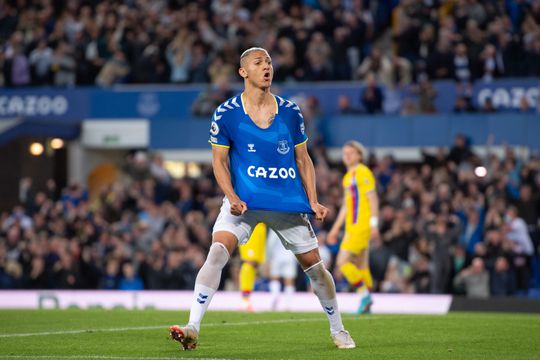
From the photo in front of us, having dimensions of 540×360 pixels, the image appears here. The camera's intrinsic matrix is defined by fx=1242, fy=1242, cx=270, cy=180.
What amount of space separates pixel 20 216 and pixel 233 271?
6.39 metres

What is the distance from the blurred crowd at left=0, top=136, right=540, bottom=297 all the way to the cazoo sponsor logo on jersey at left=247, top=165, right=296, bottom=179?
1113cm

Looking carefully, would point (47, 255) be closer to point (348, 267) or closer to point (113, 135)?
point (113, 135)

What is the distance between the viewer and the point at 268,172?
34.3 ft

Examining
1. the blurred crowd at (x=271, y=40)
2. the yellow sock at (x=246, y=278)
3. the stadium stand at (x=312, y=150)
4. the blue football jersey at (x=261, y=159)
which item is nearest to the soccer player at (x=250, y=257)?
the yellow sock at (x=246, y=278)

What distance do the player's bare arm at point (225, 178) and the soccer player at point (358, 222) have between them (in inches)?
262

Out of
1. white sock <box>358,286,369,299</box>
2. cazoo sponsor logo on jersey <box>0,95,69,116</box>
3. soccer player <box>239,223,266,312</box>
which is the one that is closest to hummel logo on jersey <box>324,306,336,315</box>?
white sock <box>358,286,369,299</box>

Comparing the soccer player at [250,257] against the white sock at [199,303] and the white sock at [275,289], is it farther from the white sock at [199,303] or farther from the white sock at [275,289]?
the white sock at [199,303]

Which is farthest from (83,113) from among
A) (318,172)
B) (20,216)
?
(318,172)

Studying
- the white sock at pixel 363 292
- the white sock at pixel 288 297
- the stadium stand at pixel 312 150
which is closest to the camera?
the white sock at pixel 363 292

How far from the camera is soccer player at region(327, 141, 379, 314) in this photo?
17.1 m

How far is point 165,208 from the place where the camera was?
82.9ft

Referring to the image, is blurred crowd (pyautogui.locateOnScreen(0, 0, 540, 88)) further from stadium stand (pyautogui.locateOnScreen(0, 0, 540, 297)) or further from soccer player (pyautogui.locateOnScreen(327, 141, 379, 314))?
soccer player (pyautogui.locateOnScreen(327, 141, 379, 314))

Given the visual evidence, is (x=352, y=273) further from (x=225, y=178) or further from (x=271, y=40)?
(x=271, y=40)

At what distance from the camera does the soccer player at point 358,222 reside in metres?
17.1
